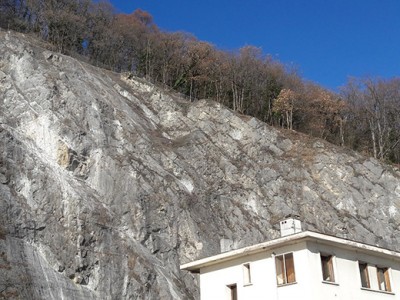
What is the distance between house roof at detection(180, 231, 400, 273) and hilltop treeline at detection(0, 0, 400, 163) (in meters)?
31.5

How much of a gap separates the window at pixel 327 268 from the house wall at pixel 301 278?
0.56ft

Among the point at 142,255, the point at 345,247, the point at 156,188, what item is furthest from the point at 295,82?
the point at 345,247

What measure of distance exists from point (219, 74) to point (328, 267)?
1503 inches

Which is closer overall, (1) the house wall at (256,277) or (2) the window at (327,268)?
(1) the house wall at (256,277)

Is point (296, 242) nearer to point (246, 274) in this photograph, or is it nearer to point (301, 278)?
point (301, 278)

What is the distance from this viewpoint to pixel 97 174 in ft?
114

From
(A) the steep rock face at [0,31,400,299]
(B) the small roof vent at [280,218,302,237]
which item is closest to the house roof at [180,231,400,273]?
(B) the small roof vent at [280,218,302,237]

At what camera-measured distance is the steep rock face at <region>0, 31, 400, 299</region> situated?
29094mm

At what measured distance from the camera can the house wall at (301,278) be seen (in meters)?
21.8

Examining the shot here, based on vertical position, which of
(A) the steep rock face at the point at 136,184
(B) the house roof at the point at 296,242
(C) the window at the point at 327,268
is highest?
(A) the steep rock face at the point at 136,184

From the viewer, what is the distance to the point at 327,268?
2277 cm

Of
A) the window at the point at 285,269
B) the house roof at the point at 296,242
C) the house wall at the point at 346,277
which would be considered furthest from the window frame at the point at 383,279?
the window at the point at 285,269

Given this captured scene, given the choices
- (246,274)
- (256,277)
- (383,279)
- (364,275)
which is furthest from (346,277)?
(246,274)

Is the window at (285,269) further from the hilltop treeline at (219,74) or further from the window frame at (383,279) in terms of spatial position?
the hilltop treeline at (219,74)
